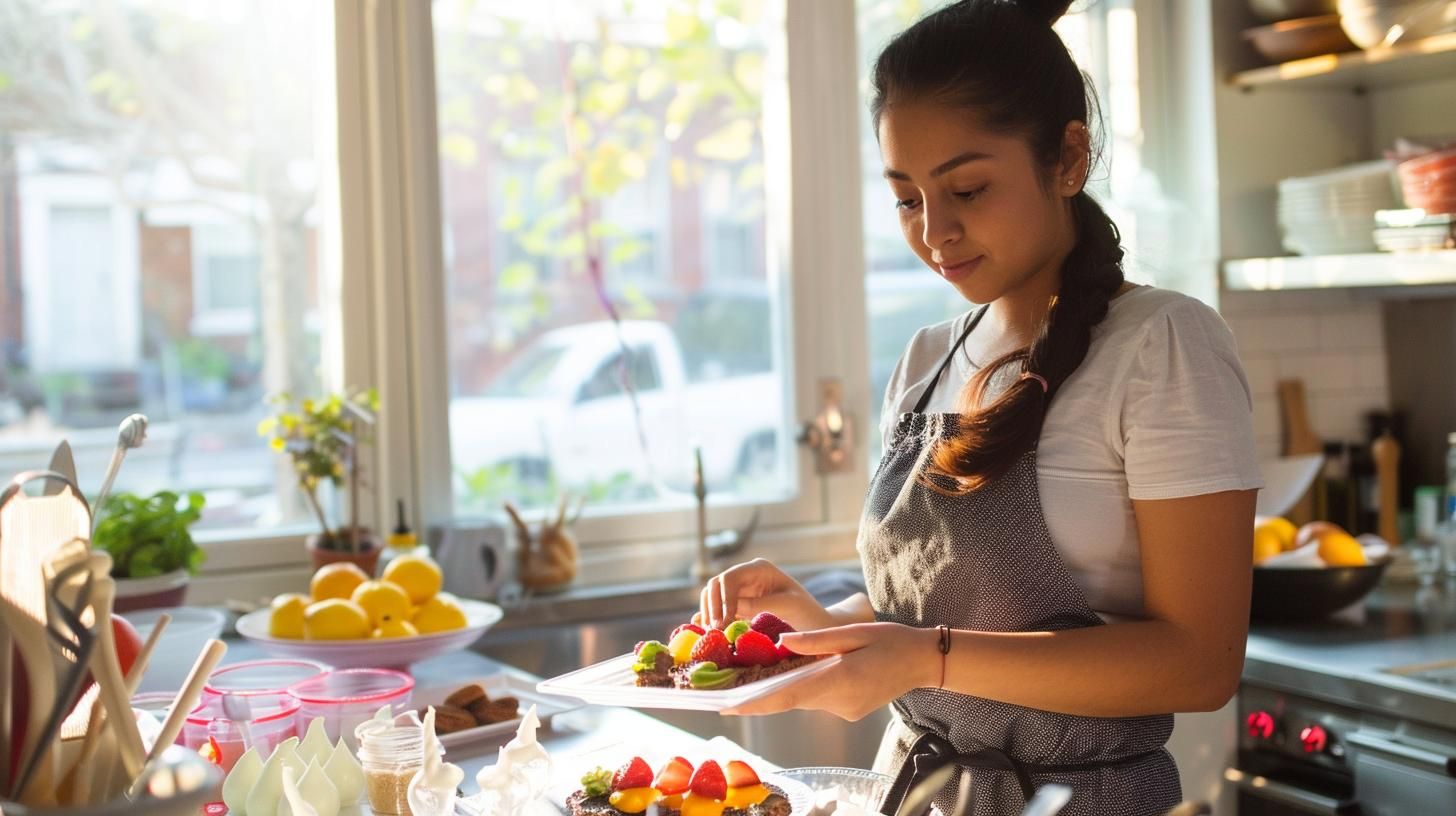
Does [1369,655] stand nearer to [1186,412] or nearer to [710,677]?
[1186,412]

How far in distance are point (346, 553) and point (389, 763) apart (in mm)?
1105

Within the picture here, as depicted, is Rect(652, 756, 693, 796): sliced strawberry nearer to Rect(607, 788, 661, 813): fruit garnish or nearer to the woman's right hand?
Rect(607, 788, 661, 813): fruit garnish

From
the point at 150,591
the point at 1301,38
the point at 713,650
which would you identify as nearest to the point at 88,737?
the point at 713,650

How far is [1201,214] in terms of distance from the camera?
10.5 ft

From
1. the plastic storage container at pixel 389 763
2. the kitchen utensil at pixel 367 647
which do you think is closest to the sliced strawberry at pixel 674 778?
the plastic storage container at pixel 389 763

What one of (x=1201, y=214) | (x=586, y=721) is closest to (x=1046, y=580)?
(x=586, y=721)

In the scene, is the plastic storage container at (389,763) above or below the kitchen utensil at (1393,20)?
below

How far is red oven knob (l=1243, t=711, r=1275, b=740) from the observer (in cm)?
236

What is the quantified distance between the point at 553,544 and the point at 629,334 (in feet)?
1.58

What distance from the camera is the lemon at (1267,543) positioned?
2662mm

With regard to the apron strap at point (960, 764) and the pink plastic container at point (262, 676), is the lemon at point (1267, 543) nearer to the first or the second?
the apron strap at point (960, 764)

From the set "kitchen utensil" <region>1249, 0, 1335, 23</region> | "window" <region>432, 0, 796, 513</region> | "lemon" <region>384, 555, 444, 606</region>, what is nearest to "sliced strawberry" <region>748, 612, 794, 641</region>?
"lemon" <region>384, 555, 444, 606</region>

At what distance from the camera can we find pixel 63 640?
92 centimetres

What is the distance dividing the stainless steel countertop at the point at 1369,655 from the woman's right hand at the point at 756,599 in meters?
1.03
